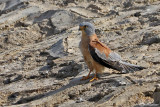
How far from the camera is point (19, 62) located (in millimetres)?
8867

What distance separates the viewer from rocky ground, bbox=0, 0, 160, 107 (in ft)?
19.7

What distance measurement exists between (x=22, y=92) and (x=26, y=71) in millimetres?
1084

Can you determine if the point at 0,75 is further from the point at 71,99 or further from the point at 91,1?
the point at 91,1

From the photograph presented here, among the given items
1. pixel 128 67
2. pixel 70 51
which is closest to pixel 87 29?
pixel 128 67

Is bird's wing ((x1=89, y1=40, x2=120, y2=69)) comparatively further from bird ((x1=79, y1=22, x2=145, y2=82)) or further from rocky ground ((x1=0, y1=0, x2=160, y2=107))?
rocky ground ((x1=0, y1=0, x2=160, y2=107))

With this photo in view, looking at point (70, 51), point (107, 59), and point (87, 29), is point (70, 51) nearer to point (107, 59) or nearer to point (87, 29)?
point (87, 29)

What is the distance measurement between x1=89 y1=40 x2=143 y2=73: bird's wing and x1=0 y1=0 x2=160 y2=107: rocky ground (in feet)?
0.56

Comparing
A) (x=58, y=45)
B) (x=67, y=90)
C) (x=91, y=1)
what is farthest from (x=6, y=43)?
(x=67, y=90)

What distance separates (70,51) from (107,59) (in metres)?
2.04

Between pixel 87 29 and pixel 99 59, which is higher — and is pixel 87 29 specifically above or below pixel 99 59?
above

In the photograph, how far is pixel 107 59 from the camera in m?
6.77

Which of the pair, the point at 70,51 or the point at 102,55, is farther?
the point at 70,51

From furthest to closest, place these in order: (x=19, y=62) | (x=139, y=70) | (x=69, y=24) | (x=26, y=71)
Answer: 1. (x=69, y=24)
2. (x=19, y=62)
3. (x=26, y=71)
4. (x=139, y=70)

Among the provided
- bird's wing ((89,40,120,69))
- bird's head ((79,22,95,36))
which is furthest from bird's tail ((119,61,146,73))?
bird's head ((79,22,95,36))
